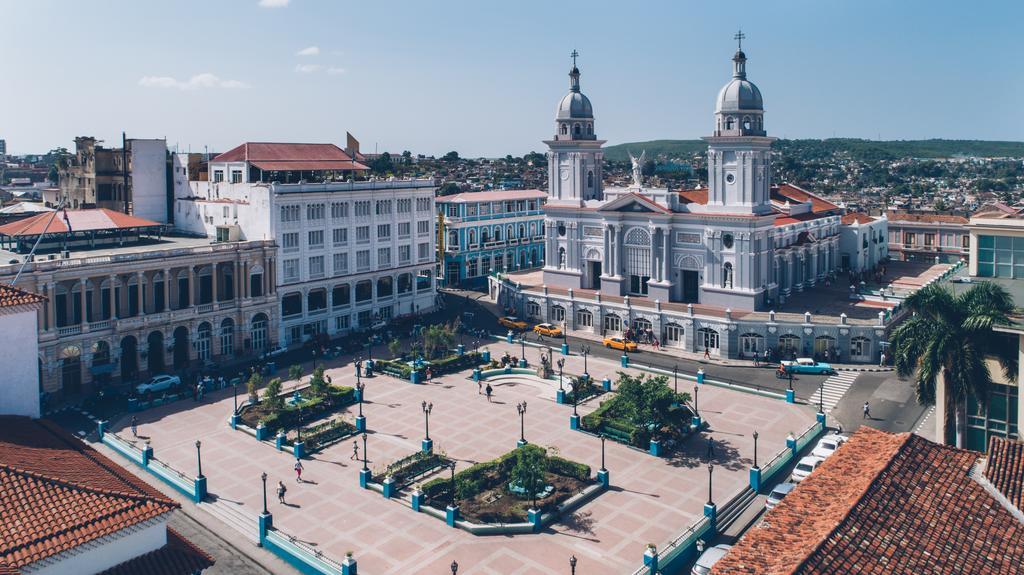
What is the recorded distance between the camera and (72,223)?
67.8 m

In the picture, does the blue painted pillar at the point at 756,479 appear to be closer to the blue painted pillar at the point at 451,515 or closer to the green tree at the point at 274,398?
the blue painted pillar at the point at 451,515

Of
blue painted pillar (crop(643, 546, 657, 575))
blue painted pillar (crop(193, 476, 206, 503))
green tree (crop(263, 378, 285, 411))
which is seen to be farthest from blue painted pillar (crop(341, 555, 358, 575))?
green tree (crop(263, 378, 285, 411))

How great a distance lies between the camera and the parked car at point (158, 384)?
60.7 m

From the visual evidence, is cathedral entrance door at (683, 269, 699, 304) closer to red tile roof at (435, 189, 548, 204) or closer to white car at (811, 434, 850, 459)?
white car at (811, 434, 850, 459)

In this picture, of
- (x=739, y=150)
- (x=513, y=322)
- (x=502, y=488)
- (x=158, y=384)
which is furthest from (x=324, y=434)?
(x=739, y=150)

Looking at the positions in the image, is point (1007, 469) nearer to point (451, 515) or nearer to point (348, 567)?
point (451, 515)

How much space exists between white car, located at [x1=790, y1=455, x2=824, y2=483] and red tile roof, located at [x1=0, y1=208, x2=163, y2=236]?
180 ft

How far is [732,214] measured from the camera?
75.3 m

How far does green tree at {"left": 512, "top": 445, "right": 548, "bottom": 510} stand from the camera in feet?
130

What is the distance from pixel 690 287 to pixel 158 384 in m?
47.9

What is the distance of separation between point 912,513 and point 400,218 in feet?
217

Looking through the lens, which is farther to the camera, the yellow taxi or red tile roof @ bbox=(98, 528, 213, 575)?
the yellow taxi

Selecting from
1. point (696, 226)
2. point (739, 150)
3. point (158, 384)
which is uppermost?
point (739, 150)

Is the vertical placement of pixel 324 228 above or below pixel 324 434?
above
